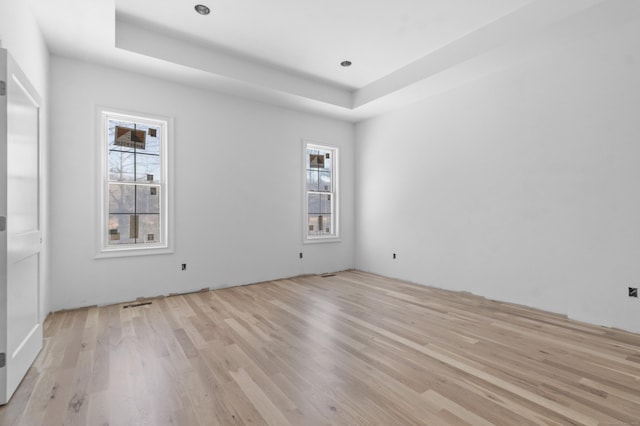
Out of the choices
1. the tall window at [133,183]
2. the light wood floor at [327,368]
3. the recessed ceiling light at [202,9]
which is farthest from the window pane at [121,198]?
the recessed ceiling light at [202,9]

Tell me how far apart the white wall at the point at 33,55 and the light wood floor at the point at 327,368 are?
73 centimetres

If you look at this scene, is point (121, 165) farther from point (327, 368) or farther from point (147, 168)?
point (327, 368)

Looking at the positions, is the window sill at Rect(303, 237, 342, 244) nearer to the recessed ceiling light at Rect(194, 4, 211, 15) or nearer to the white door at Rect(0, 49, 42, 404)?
the recessed ceiling light at Rect(194, 4, 211, 15)

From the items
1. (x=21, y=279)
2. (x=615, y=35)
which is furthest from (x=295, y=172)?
(x=615, y=35)

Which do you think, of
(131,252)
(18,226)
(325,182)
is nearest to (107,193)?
(131,252)

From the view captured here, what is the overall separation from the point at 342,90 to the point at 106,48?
10.9 ft

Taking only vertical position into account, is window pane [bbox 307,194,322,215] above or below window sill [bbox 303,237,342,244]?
above

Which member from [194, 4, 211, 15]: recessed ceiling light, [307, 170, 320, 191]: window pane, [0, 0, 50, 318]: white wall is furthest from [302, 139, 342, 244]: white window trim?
[0, 0, 50, 318]: white wall

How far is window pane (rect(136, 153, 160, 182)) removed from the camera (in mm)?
4234

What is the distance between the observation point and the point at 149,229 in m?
4.32

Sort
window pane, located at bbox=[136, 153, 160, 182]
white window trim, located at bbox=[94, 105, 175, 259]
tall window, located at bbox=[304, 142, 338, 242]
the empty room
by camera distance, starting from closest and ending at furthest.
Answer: the empty room < white window trim, located at bbox=[94, 105, 175, 259] < window pane, located at bbox=[136, 153, 160, 182] < tall window, located at bbox=[304, 142, 338, 242]

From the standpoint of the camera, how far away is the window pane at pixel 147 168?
4.23 meters

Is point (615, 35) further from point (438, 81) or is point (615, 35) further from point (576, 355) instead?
point (576, 355)

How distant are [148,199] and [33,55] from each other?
1.92 m
